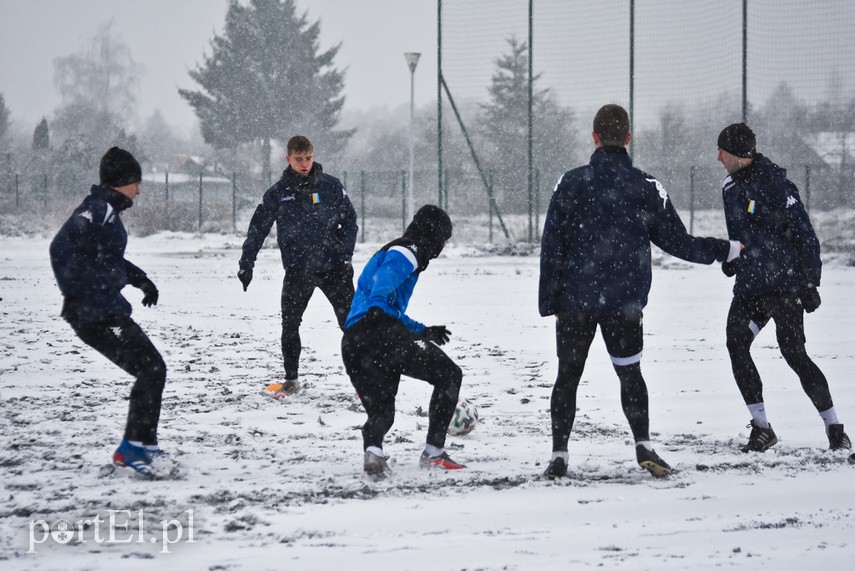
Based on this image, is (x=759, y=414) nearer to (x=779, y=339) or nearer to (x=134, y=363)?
(x=779, y=339)

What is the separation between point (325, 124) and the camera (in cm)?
4900

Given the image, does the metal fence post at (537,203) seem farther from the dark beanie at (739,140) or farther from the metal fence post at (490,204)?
the dark beanie at (739,140)

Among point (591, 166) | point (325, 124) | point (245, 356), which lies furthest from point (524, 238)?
point (325, 124)

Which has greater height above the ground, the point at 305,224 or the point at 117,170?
the point at 117,170

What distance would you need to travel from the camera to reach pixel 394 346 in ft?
16.1

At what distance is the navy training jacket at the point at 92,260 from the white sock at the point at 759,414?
3.44 m

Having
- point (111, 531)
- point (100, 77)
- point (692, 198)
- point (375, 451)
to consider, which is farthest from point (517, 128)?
point (100, 77)

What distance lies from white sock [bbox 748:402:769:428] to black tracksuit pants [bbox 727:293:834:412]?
3 centimetres

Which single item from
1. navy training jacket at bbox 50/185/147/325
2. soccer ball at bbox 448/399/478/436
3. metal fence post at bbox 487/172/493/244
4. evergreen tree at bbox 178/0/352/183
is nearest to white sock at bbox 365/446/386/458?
soccer ball at bbox 448/399/478/436

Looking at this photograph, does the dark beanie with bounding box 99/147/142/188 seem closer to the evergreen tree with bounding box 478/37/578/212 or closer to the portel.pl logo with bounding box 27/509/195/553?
the portel.pl logo with bounding box 27/509/195/553

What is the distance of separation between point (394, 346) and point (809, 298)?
7.60 feet

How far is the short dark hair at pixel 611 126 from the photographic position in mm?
4816

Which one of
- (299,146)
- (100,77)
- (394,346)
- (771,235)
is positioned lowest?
(394,346)

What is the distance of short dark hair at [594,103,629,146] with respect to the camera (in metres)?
4.82
